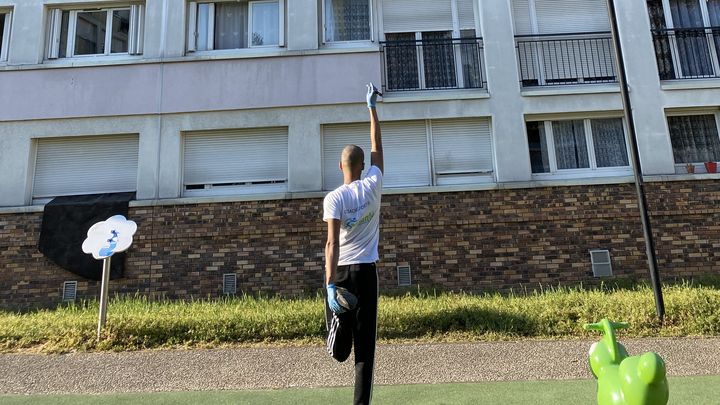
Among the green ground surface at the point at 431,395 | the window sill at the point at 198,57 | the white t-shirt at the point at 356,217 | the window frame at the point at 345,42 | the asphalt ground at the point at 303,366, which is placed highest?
the window frame at the point at 345,42

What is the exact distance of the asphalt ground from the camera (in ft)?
15.4

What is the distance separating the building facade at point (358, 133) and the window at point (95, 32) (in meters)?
0.05

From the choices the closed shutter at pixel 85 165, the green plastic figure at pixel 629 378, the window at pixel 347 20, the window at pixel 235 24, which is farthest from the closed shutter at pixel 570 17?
the green plastic figure at pixel 629 378

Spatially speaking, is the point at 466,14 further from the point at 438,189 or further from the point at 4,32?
the point at 4,32

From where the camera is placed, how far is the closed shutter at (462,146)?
949cm

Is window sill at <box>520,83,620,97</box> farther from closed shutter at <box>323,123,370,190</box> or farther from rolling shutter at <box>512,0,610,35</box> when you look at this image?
closed shutter at <box>323,123,370,190</box>

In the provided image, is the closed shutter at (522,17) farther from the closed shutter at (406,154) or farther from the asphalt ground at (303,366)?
the asphalt ground at (303,366)

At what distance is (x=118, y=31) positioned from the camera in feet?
34.2

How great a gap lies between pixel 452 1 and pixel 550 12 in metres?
2.07

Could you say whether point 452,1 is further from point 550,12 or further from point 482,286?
point 482,286

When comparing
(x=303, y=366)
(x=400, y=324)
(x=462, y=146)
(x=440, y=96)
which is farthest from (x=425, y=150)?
(x=303, y=366)

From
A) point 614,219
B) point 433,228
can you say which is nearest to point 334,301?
point 433,228

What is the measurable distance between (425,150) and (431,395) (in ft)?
20.1

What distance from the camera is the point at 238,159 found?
9.66 meters
